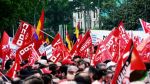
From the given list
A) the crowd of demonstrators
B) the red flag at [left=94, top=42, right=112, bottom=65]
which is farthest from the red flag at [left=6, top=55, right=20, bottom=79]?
the red flag at [left=94, top=42, right=112, bottom=65]

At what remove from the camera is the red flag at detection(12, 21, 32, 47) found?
14.4 meters

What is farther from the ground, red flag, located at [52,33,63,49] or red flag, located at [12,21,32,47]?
red flag, located at [12,21,32,47]

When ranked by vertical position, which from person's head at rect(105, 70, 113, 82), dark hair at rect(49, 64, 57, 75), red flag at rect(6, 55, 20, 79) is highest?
person's head at rect(105, 70, 113, 82)

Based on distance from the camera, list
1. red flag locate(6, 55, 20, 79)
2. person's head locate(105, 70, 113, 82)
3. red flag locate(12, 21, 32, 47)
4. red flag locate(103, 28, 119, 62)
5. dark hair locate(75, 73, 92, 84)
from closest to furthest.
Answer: dark hair locate(75, 73, 92, 84) < person's head locate(105, 70, 113, 82) < red flag locate(6, 55, 20, 79) < red flag locate(103, 28, 119, 62) < red flag locate(12, 21, 32, 47)

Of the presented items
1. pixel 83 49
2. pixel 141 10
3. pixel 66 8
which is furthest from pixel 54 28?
pixel 83 49

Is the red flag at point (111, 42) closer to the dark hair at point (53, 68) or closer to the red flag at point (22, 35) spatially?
the red flag at point (22, 35)

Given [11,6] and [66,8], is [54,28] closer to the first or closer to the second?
[66,8]

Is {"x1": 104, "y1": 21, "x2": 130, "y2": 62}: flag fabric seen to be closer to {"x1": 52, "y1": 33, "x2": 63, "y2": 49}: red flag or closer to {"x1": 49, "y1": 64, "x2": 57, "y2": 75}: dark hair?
{"x1": 49, "y1": 64, "x2": 57, "y2": 75}: dark hair

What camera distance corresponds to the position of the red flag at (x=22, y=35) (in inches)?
568

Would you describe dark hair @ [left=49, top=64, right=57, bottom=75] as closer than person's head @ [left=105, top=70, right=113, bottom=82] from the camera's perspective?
No

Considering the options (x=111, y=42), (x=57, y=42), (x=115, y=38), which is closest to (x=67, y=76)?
(x=115, y=38)

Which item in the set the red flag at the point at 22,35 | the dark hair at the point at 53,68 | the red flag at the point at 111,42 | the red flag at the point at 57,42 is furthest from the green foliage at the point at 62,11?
the dark hair at the point at 53,68

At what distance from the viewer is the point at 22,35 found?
14617 millimetres

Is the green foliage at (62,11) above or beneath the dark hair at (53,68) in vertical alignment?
beneath
